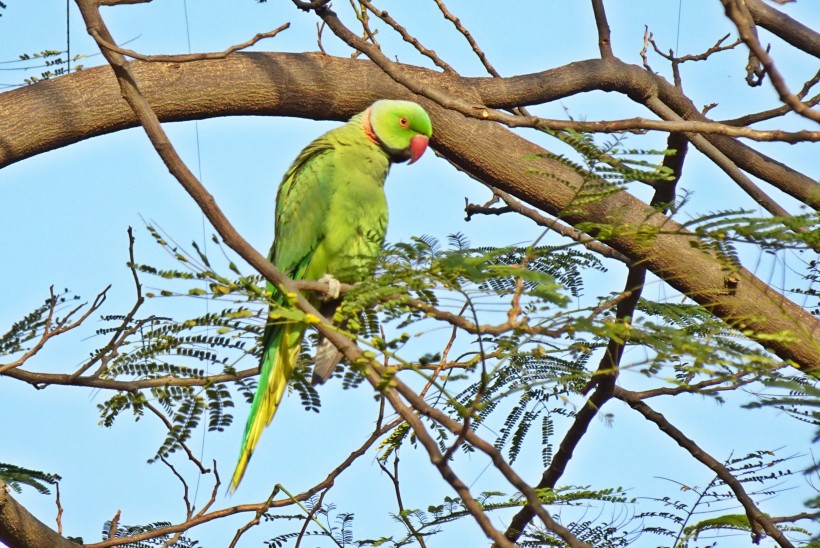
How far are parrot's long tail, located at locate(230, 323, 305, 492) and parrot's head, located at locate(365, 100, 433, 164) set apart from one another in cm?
108

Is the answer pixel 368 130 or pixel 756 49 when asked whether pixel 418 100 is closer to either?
pixel 368 130

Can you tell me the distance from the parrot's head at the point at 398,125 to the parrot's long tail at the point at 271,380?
1079 mm

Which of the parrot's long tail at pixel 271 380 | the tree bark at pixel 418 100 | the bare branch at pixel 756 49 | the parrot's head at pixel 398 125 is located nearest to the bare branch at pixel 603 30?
the tree bark at pixel 418 100

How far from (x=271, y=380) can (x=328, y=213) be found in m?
0.71

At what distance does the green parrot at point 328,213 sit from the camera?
3082mm

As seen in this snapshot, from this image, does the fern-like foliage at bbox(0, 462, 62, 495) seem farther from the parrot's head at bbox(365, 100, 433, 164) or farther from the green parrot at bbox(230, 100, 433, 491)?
the parrot's head at bbox(365, 100, 433, 164)

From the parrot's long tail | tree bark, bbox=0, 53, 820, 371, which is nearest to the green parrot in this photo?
the parrot's long tail

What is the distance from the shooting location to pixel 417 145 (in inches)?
151

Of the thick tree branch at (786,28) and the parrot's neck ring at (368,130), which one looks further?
the parrot's neck ring at (368,130)

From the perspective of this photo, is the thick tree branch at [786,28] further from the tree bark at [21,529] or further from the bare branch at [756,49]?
the tree bark at [21,529]

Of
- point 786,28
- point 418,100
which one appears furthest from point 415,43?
point 786,28

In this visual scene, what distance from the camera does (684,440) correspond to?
3.28m

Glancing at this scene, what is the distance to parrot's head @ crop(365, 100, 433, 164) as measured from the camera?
377 cm

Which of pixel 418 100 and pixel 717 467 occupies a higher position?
pixel 418 100
